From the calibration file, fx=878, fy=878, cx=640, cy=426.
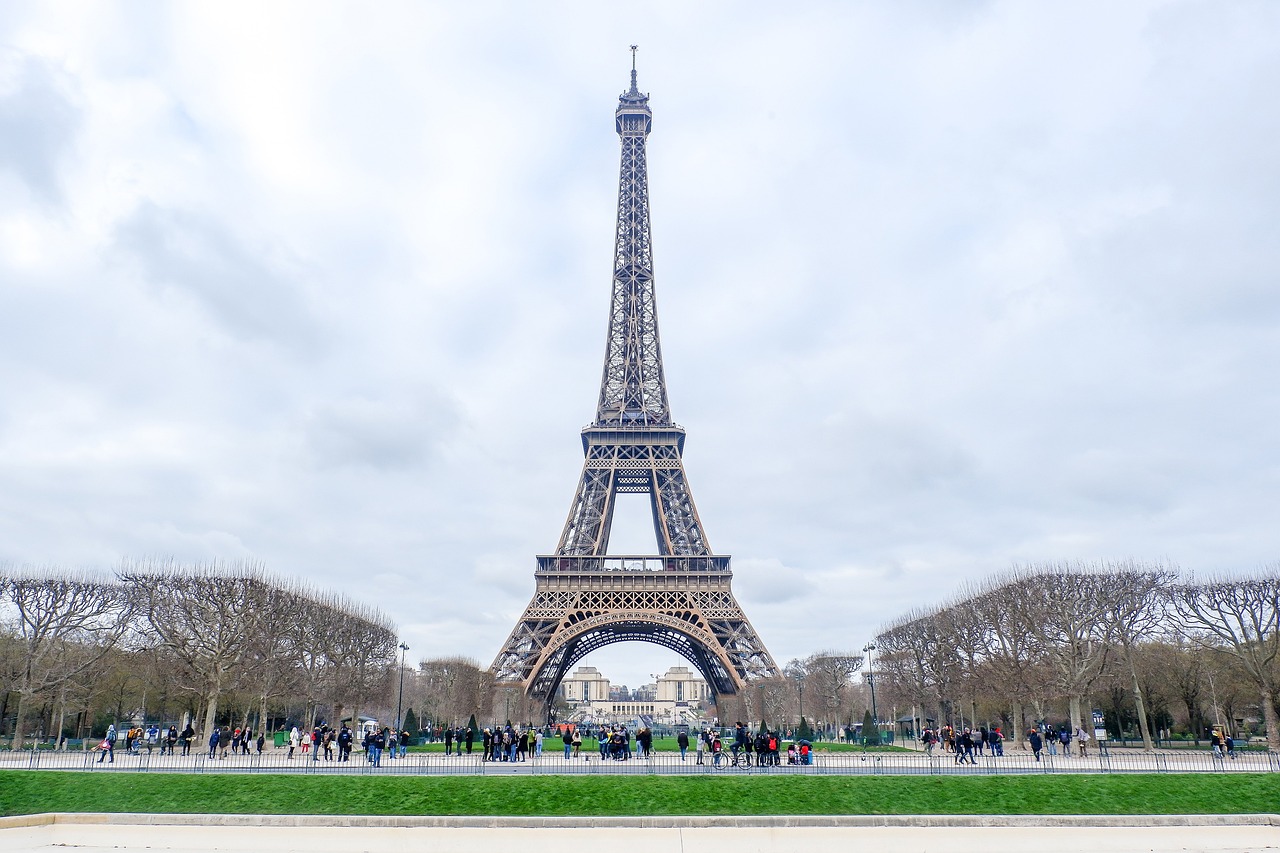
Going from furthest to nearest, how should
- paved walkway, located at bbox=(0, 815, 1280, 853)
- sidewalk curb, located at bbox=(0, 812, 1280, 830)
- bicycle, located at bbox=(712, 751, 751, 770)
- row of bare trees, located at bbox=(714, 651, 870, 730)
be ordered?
row of bare trees, located at bbox=(714, 651, 870, 730) < bicycle, located at bbox=(712, 751, 751, 770) < sidewalk curb, located at bbox=(0, 812, 1280, 830) < paved walkway, located at bbox=(0, 815, 1280, 853)

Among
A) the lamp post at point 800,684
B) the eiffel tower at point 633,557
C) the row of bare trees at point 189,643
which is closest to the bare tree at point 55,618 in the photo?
the row of bare trees at point 189,643

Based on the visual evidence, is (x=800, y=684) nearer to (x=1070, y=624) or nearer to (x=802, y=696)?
(x=802, y=696)

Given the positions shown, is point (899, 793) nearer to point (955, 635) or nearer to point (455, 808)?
point (455, 808)

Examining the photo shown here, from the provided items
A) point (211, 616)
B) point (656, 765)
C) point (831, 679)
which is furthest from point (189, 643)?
point (831, 679)

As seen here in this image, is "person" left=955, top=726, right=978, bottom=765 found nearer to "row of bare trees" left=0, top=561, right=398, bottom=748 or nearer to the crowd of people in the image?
the crowd of people

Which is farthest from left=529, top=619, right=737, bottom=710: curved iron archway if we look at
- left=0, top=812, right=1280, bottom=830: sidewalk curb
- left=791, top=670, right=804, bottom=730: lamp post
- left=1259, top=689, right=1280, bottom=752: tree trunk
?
left=0, top=812, right=1280, bottom=830: sidewalk curb

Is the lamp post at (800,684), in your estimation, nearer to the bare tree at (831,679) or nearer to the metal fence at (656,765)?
the bare tree at (831,679)

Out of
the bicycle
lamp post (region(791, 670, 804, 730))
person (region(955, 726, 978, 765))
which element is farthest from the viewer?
lamp post (region(791, 670, 804, 730))
